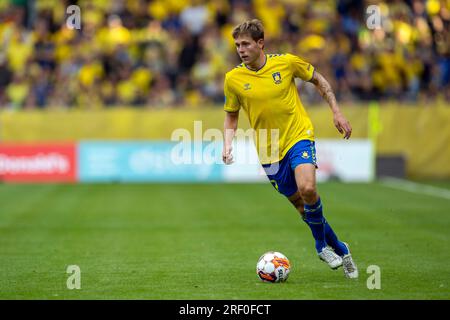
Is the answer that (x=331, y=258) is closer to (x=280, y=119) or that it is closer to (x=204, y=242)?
(x=280, y=119)

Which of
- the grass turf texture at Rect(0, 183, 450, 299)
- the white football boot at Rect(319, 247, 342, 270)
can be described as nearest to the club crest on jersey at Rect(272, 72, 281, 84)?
the white football boot at Rect(319, 247, 342, 270)

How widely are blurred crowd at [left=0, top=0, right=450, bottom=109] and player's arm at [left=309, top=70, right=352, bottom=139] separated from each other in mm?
15805

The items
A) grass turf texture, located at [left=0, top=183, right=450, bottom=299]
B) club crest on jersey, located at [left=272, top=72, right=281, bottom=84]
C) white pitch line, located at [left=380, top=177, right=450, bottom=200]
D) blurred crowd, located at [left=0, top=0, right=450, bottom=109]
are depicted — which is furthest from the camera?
blurred crowd, located at [left=0, top=0, right=450, bottom=109]

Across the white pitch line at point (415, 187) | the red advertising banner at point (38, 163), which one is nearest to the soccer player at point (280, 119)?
the white pitch line at point (415, 187)

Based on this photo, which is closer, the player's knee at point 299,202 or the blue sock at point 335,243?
the blue sock at point 335,243

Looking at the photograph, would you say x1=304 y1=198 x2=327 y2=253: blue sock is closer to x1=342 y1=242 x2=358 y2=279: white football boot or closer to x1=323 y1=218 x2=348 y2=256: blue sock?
x1=323 y1=218 x2=348 y2=256: blue sock

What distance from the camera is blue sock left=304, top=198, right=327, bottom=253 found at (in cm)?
944

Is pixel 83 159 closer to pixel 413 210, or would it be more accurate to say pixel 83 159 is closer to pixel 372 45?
pixel 372 45

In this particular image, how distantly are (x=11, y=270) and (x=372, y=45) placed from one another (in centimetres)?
1800

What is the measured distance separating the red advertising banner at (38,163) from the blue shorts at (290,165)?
16.0m

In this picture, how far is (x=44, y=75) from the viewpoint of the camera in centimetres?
2647

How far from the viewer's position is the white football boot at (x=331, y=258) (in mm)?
9547

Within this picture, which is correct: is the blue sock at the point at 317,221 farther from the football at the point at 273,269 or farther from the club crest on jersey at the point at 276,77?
the club crest on jersey at the point at 276,77
